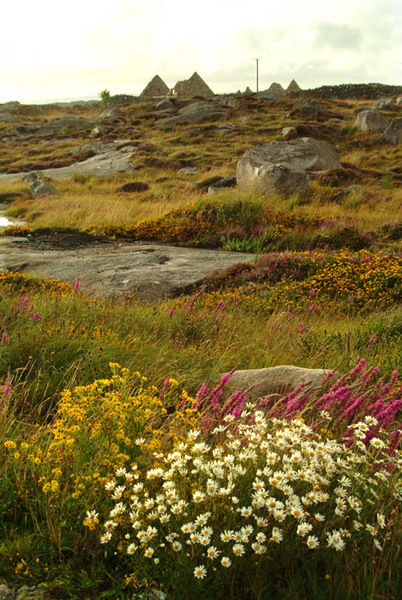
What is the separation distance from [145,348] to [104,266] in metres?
5.48

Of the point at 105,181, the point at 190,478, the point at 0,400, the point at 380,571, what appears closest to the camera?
the point at 380,571

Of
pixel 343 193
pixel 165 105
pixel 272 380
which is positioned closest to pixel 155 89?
pixel 165 105

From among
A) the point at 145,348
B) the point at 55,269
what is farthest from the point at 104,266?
the point at 145,348

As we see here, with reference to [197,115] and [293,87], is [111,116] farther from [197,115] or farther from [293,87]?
[293,87]

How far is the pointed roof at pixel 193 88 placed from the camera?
59000 mm

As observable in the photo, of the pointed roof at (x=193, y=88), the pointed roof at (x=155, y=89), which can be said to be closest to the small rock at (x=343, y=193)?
the pointed roof at (x=193, y=88)

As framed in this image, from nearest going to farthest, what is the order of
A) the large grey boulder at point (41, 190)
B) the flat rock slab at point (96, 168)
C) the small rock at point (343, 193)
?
1. the small rock at point (343, 193)
2. the large grey boulder at point (41, 190)
3. the flat rock slab at point (96, 168)

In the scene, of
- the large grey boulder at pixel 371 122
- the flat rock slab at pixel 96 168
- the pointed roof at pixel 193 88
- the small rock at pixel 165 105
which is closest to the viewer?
the flat rock slab at pixel 96 168

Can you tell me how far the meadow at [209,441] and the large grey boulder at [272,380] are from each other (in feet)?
0.49

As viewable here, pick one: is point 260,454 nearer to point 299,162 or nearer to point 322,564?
point 322,564

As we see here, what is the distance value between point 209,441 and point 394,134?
107ft

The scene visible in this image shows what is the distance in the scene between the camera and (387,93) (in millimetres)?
53594

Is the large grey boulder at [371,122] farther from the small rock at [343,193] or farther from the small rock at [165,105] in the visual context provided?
the small rock at [165,105]

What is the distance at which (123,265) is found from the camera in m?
10.1
